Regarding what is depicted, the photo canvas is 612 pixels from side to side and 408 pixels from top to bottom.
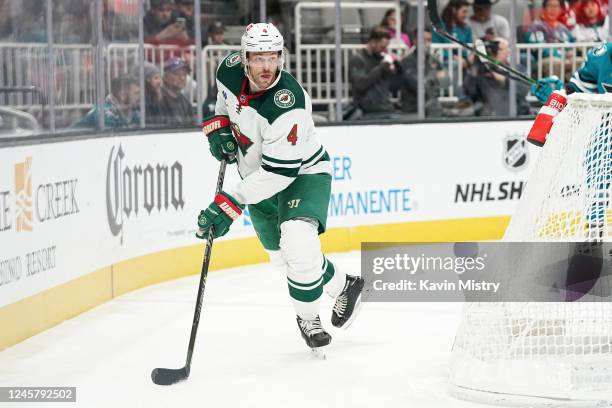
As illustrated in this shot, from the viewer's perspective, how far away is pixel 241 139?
13.9 feet

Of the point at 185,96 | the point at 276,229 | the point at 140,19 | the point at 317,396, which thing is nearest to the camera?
the point at 317,396

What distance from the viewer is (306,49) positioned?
24.8 feet

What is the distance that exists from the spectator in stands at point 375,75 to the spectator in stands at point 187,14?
1.28 meters

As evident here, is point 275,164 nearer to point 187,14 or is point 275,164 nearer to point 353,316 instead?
point 353,316

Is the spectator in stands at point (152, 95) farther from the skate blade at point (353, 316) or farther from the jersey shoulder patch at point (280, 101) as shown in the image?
the jersey shoulder patch at point (280, 101)

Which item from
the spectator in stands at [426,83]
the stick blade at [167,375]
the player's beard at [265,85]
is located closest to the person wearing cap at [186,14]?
the spectator in stands at [426,83]

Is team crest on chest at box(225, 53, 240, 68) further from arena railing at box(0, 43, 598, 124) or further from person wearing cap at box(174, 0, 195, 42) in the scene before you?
person wearing cap at box(174, 0, 195, 42)

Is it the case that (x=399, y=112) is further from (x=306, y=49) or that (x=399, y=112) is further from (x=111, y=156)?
(x=111, y=156)

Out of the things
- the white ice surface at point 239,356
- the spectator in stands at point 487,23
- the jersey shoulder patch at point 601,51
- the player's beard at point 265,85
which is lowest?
the white ice surface at point 239,356

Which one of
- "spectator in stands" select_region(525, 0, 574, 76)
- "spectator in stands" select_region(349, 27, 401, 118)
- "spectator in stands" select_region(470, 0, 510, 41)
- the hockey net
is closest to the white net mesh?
the hockey net

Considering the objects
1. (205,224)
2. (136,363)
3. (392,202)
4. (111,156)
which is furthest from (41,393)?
(392,202)

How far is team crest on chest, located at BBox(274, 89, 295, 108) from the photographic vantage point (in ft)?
13.1

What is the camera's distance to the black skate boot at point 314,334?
423cm

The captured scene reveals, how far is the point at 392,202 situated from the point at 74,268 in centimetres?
290
